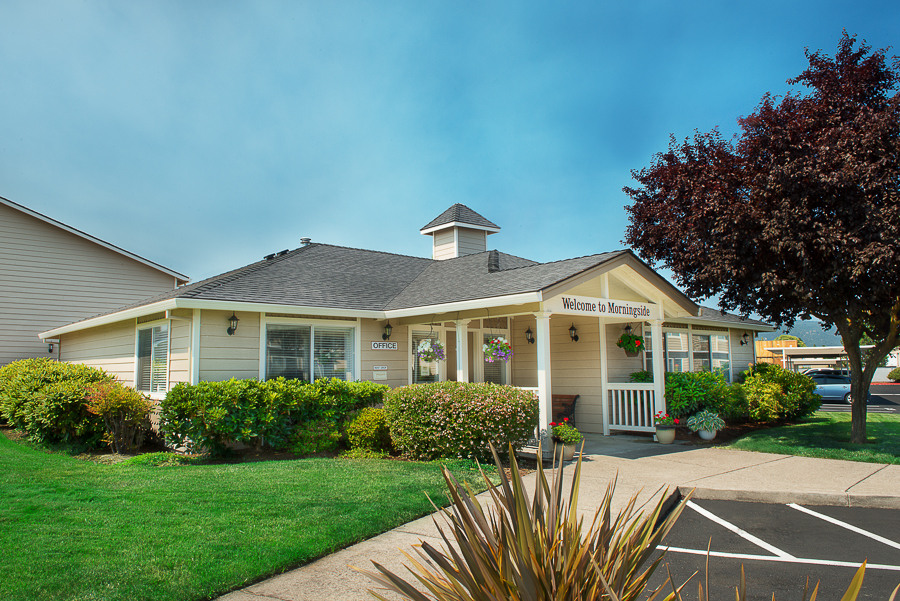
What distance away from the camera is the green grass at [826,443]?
Answer: 1034 centimetres

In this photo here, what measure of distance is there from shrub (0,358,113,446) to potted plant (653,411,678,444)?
10.9 metres

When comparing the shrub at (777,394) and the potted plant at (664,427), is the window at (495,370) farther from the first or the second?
the shrub at (777,394)

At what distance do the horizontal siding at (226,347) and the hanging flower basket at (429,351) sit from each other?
318 centimetres

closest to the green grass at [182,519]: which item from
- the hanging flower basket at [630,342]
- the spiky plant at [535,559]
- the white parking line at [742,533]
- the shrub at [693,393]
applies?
the spiky plant at [535,559]

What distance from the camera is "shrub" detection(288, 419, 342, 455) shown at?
1036 centimetres

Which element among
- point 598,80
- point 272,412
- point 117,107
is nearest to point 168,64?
point 117,107

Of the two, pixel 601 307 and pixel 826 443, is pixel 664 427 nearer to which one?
pixel 601 307

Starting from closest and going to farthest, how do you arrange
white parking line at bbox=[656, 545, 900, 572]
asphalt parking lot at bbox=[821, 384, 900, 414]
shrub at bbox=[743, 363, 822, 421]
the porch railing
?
white parking line at bbox=[656, 545, 900, 572]
the porch railing
shrub at bbox=[743, 363, 822, 421]
asphalt parking lot at bbox=[821, 384, 900, 414]

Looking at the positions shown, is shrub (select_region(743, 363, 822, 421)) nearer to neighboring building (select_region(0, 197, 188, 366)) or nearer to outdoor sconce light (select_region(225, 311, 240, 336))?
outdoor sconce light (select_region(225, 311, 240, 336))

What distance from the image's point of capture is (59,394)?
1148cm

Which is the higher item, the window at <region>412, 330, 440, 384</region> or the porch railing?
the window at <region>412, 330, 440, 384</region>

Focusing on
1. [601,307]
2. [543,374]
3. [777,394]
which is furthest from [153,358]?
[777,394]

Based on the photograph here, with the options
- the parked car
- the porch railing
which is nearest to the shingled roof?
the porch railing

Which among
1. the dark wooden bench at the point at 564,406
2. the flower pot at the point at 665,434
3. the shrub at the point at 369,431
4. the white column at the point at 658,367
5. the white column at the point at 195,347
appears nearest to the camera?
the white column at the point at 195,347
